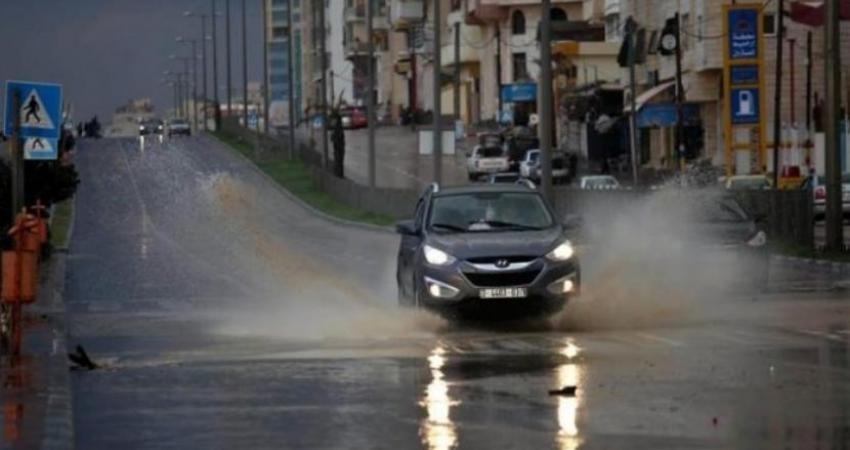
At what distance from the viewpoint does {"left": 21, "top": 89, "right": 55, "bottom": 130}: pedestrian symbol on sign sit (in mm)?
25641

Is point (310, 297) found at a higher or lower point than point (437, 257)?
lower

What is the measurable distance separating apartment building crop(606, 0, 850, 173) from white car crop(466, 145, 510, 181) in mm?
6128

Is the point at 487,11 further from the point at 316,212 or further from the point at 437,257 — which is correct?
the point at 437,257

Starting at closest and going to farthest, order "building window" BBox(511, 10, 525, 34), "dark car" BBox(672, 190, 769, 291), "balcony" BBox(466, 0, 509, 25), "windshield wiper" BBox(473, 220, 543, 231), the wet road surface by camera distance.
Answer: the wet road surface
"windshield wiper" BBox(473, 220, 543, 231)
"dark car" BBox(672, 190, 769, 291)
"building window" BBox(511, 10, 525, 34)
"balcony" BBox(466, 0, 509, 25)

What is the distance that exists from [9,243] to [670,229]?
1217 cm

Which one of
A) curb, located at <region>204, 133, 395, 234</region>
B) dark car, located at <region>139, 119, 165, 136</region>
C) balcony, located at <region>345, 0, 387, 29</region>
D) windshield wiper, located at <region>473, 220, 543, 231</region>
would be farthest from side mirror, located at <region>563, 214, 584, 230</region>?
balcony, located at <region>345, 0, 387, 29</region>

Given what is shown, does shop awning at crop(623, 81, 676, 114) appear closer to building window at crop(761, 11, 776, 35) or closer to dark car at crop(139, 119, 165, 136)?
building window at crop(761, 11, 776, 35)

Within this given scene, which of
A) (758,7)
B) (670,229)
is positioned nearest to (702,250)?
(670,229)

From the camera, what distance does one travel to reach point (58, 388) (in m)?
16.8

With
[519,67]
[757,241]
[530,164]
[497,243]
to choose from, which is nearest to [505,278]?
[497,243]

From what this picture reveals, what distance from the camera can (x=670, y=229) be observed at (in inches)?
1272

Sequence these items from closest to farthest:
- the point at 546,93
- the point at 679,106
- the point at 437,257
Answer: the point at 437,257, the point at 546,93, the point at 679,106

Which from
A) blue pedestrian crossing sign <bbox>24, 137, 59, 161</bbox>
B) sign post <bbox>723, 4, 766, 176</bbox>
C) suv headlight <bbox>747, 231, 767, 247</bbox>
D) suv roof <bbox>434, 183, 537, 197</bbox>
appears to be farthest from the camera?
sign post <bbox>723, 4, 766, 176</bbox>

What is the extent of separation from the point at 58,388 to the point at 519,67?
11243 centimetres
